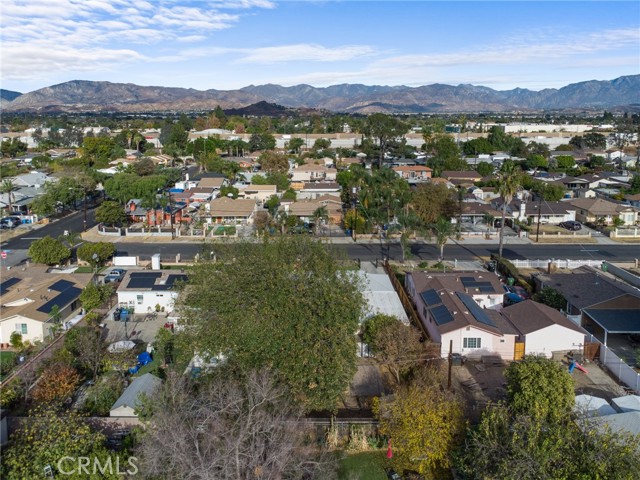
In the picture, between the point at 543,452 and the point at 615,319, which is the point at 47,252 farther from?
the point at 615,319

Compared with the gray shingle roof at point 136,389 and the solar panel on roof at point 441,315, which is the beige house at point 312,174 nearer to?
the solar panel on roof at point 441,315

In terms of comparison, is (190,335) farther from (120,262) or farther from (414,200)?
(414,200)

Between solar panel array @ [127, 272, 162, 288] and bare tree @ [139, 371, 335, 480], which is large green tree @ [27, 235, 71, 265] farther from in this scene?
bare tree @ [139, 371, 335, 480]

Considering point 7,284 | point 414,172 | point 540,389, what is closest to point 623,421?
point 540,389

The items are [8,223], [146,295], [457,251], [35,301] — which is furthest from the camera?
[8,223]

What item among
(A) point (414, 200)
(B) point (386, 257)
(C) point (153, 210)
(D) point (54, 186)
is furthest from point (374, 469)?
(D) point (54, 186)

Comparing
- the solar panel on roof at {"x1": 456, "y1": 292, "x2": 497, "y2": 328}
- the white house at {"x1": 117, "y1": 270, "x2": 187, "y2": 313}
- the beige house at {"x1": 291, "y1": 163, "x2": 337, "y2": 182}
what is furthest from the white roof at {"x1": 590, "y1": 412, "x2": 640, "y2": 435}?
the beige house at {"x1": 291, "y1": 163, "x2": 337, "y2": 182}
